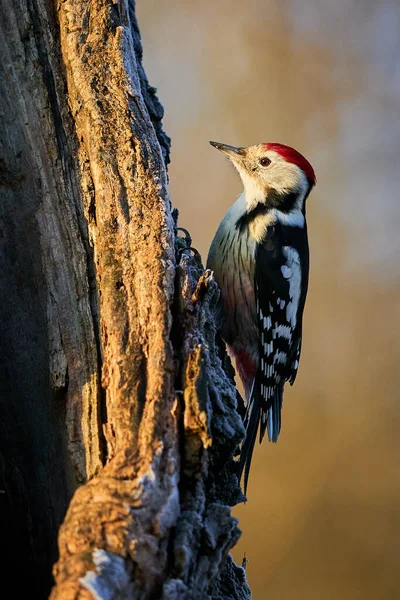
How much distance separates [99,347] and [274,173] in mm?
1497

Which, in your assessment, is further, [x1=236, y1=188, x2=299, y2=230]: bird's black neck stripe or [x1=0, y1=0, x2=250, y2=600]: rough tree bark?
[x1=236, y1=188, x2=299, y2=230]: bird's black neck stripe

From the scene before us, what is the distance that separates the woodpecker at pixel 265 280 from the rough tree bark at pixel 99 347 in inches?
15.4

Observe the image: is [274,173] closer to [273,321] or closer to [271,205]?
[271,205]

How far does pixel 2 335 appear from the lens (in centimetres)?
207

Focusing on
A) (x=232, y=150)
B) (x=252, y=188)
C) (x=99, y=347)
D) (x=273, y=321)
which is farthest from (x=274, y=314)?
(x=99, y=347)

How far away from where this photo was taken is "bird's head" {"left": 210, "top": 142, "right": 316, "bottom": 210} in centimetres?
309

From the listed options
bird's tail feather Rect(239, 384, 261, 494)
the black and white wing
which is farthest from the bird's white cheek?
bird's tail feather Rect(239, 384, 261, 494)

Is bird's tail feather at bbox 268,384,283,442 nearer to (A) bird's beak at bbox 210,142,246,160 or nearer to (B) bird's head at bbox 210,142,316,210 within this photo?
(B) bird's head at bbox 210,142,316,210

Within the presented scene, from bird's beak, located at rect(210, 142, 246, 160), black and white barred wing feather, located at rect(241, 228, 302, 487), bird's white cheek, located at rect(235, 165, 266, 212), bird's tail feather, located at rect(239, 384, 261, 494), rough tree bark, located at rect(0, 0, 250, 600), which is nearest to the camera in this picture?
rough tree bark, located at rect(0, 0, 250, 600)

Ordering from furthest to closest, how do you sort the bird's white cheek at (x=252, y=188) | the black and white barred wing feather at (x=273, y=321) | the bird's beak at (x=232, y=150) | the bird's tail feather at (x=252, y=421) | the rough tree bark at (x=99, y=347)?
the bird's beak at (x=232, y=150), the bird's white cheek at (x=252, y=188), the black and white barred wing feather at (x=273, y=321), the bird's tail feather at (x=252, y=421), the rough tree bark at (x=99, y=347)

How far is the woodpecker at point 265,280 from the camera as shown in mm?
2879

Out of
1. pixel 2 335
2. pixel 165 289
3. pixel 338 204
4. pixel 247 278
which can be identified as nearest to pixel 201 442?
pixel 165 289

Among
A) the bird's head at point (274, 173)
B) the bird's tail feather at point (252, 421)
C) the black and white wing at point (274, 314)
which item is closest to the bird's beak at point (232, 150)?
the bird's head at point (274, 173)

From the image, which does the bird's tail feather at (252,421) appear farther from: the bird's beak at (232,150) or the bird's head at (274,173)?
the bird's beak at (232,150)
